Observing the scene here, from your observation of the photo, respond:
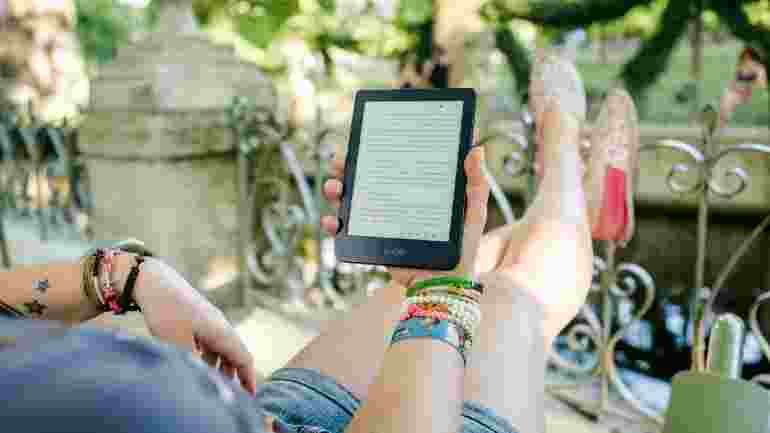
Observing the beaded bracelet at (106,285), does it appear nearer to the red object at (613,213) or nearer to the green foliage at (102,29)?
the red object at (613,213)

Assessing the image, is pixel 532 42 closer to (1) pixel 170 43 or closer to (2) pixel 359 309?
(1) pixel 170 43

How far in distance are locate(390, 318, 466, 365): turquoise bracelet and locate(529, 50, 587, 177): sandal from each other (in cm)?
121

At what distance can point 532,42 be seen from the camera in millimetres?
7418

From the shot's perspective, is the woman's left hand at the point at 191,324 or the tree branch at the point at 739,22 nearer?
the woman's left hand at the point at 191,324

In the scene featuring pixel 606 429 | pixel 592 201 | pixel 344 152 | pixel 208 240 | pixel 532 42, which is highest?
pixel 532 42

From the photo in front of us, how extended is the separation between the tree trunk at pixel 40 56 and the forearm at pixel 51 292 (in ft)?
17.3

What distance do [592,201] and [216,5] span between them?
16.5 ft

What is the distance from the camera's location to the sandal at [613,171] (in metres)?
2.04

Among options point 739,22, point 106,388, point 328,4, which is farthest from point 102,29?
point 106,388

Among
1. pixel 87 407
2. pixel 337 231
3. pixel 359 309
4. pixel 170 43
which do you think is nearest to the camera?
pixel 87 407

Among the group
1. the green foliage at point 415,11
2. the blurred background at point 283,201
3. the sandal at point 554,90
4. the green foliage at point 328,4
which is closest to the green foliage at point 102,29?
the green foliage at point 328,4

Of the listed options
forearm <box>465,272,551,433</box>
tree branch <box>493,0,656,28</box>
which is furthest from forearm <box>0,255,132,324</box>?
tree branch <box>493,0,656,28</box>

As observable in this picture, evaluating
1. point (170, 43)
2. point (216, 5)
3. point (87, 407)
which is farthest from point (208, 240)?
point (216, 5)

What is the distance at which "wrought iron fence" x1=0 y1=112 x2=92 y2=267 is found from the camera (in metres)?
3.44
